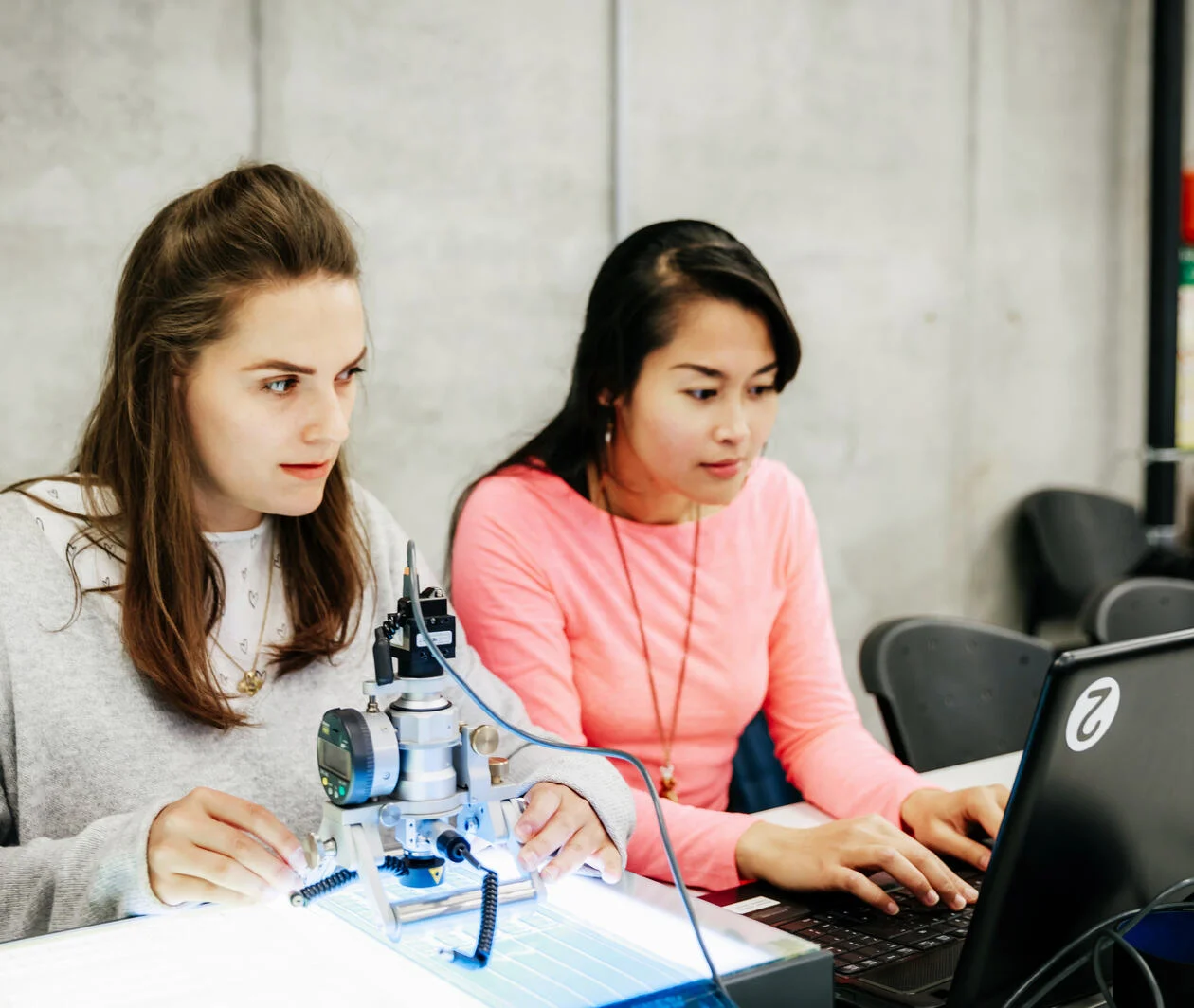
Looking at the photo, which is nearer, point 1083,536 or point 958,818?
point 958,818

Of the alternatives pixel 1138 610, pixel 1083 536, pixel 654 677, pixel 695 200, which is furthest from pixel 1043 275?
pixel 654 677

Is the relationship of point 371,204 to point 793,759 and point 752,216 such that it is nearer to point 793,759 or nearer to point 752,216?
point 752,216

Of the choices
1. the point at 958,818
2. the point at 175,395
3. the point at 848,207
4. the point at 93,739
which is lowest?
the point at 958,818

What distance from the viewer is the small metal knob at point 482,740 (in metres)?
0.86

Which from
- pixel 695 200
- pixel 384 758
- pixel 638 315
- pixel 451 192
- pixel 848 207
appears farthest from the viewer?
pixel 848 207

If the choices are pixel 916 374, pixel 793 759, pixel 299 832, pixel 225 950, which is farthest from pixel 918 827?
pixel 916 374

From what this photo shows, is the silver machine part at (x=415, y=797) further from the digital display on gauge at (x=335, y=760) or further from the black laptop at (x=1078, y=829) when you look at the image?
the black laptop at (x=1078, y=829)

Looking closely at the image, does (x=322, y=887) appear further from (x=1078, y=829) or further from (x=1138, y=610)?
(x=1138, y=610)

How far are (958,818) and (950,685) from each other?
61 centimetres

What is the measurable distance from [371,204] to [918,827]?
1871 mm

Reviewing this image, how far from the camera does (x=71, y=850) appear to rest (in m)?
1.09

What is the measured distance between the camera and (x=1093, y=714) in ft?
2.99

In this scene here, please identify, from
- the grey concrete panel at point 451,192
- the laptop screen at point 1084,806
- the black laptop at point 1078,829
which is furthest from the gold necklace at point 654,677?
the grey concrete panel at point 451,192

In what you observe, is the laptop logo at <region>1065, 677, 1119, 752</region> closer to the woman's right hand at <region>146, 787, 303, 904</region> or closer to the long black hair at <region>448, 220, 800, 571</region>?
the woman's right hand at <region>146, 787, 303, 904</region>
